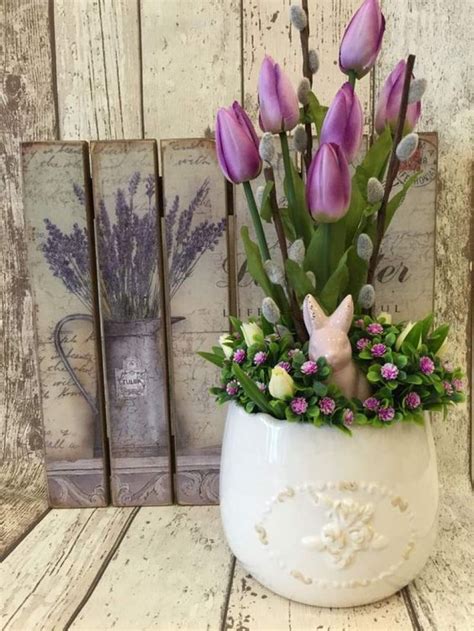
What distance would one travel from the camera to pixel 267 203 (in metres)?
0.50

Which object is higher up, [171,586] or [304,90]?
[304,90]

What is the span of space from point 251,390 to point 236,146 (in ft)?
0.61

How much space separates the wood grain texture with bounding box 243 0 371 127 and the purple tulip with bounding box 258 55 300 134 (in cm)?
23

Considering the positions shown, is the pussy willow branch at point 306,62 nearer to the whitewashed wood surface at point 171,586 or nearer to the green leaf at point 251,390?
the green leaf at point 251,390

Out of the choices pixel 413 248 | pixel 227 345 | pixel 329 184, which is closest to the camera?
pixel 329 184

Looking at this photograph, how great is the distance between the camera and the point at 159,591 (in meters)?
0.51

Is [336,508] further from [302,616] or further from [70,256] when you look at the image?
[70,256]

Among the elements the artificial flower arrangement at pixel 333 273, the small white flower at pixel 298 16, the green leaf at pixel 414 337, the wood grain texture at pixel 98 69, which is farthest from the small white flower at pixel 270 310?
the wood grain texture at pixel 98 69

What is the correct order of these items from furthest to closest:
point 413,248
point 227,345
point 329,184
Result: point 413,248 → point 227,345 → point 329,184

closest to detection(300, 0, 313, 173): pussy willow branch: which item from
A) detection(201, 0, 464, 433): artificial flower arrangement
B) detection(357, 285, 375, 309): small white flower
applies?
detection(201, 0, 464, 433): artificial flower arrangement

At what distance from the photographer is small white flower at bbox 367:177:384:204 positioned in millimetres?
458

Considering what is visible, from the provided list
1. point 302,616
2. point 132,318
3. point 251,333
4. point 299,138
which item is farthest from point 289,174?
point 302,616

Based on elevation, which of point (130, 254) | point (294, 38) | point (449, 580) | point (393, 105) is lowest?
point (449, 580)

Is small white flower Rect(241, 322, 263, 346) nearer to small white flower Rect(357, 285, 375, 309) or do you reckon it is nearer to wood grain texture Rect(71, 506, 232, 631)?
small white flower Rect(357, 285, 375, 309)
